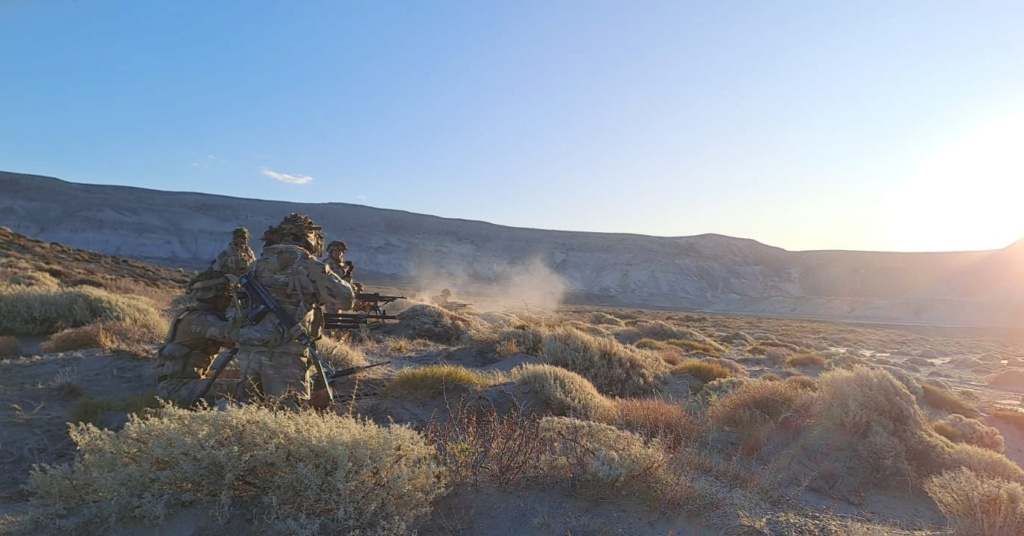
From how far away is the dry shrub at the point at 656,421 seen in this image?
219 inches

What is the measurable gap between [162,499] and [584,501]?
7.99 ft

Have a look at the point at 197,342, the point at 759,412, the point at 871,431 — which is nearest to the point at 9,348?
the point at 197,342

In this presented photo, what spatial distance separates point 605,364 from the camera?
10078 mm

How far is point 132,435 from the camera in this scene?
2963 millimetres

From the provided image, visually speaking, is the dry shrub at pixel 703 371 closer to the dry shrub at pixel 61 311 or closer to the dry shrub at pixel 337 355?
the dry shrub at pixel 337 355

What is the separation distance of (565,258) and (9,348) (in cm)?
7182

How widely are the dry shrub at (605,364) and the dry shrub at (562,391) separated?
6.75ft

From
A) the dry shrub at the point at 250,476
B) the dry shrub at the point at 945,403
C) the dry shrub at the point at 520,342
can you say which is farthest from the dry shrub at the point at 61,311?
the dry shrub at the point at 945,403

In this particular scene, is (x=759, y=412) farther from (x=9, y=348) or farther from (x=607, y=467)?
(x=9, y=348)

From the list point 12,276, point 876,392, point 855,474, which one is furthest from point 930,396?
point 12,276

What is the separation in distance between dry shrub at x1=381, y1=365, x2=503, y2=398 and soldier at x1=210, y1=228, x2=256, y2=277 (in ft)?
8.08

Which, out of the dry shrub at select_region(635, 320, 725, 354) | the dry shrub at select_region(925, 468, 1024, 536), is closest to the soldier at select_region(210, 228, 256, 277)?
the dry shrub at select_region(925, 468, 1024, 536)

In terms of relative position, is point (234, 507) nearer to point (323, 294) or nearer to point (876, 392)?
point (323, 294)

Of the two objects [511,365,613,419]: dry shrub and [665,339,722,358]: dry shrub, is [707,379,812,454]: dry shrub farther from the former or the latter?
[665,339,722,358]: dry shrub
